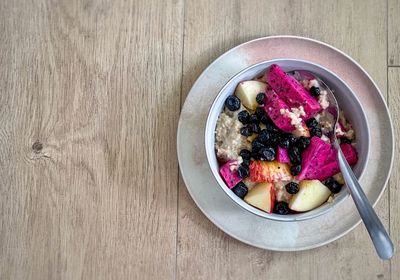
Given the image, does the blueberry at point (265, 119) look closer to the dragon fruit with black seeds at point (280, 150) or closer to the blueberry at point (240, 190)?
the dragon fruit with black seeds at point (280, 150)

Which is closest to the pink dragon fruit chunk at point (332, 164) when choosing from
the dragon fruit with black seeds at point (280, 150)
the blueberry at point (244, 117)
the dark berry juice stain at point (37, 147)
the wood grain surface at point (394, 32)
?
the dragon fruit with black seeds at point (280, 150)

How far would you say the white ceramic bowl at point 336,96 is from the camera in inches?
43.4

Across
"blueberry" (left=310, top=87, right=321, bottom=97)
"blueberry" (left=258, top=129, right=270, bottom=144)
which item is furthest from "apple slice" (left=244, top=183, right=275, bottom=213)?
"blueberry" (left=310, top=87, right=321, bottom=97)

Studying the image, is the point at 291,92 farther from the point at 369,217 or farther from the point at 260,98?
the point at 369,217

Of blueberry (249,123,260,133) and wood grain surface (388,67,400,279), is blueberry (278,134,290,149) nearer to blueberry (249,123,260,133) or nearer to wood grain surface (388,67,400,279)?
blueberry (249,123,260,133)

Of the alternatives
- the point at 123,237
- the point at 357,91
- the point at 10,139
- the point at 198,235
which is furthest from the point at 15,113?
the point at 357,91

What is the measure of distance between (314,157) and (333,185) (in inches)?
3.4

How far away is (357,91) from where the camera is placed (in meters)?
1.21

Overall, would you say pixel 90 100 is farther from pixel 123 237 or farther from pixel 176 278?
pixel 176 278

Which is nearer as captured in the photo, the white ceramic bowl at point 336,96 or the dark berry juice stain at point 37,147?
the white ceramic bowl at point 336,96

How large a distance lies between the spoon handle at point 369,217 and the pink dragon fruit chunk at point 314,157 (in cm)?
4

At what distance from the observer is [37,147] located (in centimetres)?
132

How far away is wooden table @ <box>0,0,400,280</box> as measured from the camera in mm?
1276

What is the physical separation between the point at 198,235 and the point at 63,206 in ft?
1.25
